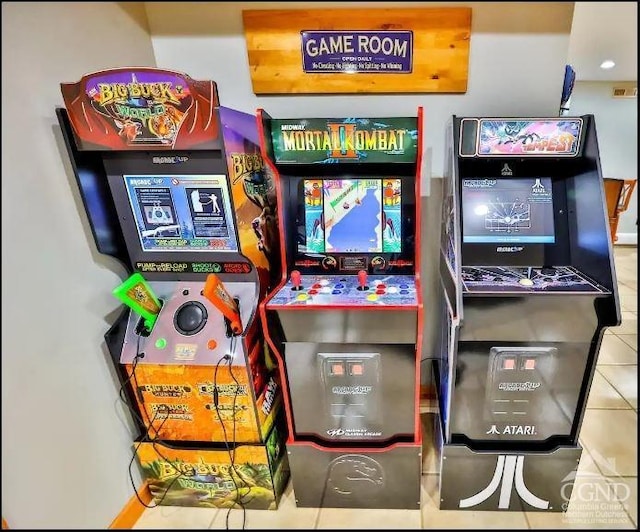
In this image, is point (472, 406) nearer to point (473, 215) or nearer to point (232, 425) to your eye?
point (473, 215)

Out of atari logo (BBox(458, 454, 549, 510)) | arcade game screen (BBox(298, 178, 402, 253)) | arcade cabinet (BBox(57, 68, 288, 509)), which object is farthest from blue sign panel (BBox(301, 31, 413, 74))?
atari logo (BBox(458, 454, 549, 510))

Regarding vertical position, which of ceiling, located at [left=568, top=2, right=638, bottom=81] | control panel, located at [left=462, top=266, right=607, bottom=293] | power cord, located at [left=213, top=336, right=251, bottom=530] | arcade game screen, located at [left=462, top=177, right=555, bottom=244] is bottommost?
power cord, located at [left=213, top=336, right=251, bottom=530]

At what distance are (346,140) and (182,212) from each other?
76 centimetres

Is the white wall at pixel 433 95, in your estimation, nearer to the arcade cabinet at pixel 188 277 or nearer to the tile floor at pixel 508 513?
the arcade cabinet at pixel 188 277

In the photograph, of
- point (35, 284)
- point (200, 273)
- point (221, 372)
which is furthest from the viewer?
point (200, 273)

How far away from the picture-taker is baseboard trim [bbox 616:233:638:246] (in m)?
5.62

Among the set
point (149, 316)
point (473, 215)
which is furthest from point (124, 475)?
point (473, 215)

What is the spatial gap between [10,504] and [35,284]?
727 millimetres

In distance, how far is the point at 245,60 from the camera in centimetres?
185

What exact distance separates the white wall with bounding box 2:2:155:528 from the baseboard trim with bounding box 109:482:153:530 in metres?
0.04

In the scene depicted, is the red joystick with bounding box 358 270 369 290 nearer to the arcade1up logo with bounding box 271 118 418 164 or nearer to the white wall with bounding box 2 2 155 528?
the arcade1up logo with bounding box 271 118 418 164

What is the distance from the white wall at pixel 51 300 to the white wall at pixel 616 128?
6340mm

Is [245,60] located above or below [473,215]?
above

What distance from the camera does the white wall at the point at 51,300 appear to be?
A: 47.0 inches
